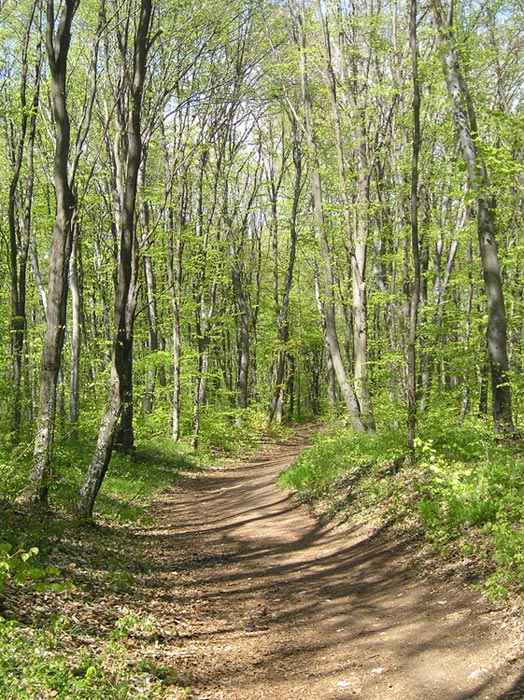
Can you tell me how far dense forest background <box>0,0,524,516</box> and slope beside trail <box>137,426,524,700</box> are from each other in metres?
2.35

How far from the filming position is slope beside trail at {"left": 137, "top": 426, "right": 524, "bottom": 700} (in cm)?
423

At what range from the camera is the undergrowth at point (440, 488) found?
18.5ft

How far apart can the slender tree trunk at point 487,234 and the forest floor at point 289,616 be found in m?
3.58

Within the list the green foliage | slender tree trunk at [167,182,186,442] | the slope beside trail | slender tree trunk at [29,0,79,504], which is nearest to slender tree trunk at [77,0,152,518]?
slender tree trunk at [29,0,79,504]

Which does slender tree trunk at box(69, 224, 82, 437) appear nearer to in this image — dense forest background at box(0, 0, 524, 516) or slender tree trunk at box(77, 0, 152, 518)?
dense forest background at box(0, 0, 524, 516)

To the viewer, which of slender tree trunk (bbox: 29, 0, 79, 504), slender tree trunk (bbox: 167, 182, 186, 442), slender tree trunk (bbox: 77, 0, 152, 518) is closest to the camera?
slender tree trunk (bbox: 29, 0, 79, 504)

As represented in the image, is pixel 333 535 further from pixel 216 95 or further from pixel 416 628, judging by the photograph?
pixel 216 95

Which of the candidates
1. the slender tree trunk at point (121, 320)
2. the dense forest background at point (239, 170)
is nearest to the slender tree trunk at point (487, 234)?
the dense forest background at point (239, 170)

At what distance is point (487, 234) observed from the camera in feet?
34.3

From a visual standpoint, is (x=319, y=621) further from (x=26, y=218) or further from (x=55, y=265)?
(x=26, y=218)

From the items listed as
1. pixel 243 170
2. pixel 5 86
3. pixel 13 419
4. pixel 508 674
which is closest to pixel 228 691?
pixel 508 674

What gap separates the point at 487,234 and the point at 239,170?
59.1ft

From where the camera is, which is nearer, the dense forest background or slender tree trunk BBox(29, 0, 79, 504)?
slender tree trunk BBox(29, 0, 79, 504)

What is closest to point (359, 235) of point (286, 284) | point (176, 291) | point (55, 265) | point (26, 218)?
point (176, 291)
